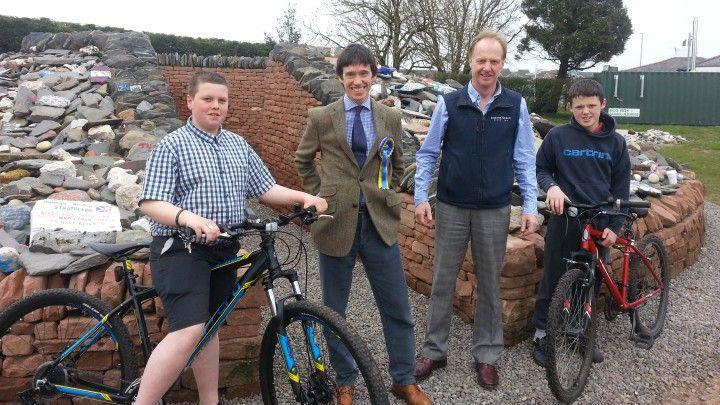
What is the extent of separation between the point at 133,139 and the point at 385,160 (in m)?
4.63

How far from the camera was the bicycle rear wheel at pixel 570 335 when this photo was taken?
3.18 metres

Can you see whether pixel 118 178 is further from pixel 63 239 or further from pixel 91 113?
pixel 91 113

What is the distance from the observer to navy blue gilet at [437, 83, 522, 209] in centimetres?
316

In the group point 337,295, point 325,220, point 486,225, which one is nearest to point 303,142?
point 325,220

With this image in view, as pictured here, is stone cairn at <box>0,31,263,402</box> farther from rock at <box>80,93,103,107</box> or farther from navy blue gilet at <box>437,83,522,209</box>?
navy blue gilet at <box>437,83,522,209</box>

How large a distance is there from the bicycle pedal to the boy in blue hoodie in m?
0.39

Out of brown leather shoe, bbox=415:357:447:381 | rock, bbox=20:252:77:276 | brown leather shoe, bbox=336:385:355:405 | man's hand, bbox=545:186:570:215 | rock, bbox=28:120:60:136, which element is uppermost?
rock, bbox=28:120:60:136

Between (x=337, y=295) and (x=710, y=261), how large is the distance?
5.05 meters

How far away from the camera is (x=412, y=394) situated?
3127 mm

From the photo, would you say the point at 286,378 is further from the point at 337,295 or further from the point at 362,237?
the point at 362,237

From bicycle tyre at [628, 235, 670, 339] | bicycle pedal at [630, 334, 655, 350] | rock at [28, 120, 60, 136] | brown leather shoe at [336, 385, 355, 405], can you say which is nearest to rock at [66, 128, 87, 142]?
rock at [28, 120, 60, 136]

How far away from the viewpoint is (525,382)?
353 cm

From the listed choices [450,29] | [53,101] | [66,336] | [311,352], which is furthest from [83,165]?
[450,29]

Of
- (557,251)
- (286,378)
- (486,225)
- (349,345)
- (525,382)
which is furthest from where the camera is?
(557,251)
